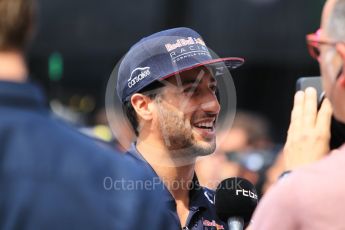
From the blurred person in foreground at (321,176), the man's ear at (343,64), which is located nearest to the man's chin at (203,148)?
the blurred person in foreground at (321,176)

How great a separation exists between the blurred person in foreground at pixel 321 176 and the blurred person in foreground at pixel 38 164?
40 cm

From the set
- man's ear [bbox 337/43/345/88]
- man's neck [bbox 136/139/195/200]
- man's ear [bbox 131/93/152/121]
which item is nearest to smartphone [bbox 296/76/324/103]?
man's ear [bbox 337/43/345/88]

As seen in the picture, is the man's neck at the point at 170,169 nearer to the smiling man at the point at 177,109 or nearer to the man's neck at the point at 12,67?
the smiling man at the point at 177,109

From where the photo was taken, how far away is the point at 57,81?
1352 cm

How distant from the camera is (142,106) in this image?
397 cm

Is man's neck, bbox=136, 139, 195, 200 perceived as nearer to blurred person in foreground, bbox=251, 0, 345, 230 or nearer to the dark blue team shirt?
the dark blue team shirt

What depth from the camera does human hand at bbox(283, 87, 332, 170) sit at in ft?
8.88

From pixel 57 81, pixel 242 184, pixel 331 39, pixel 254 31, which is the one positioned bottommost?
pixel 57 81

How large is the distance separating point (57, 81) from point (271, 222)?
11.3 metres

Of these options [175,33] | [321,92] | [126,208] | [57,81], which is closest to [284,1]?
[57,81]

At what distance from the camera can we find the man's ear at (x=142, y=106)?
12.9 ft

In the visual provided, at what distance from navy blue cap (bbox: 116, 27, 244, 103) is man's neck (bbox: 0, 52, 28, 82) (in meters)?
1.66

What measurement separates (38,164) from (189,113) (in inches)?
67.8

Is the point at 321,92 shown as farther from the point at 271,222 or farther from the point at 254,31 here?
the point at 254,31
